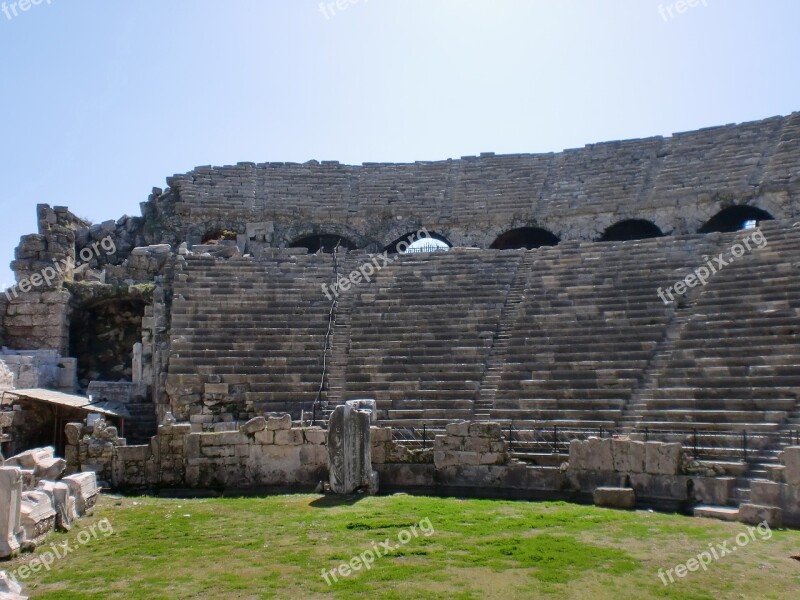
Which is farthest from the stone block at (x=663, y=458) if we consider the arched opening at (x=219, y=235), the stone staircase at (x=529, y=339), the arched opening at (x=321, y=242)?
the arched opening at (x=219, y=235)

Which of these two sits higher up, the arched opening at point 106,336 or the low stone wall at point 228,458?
the arched opening at point 106,336

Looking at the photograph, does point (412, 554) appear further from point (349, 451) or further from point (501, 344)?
point (501, 344)

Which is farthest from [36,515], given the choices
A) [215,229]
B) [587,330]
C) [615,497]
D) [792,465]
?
[215,229]

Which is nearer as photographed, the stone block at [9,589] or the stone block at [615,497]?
the stone block at [9,589]

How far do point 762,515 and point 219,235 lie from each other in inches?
886

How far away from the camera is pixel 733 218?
2686 centimetres

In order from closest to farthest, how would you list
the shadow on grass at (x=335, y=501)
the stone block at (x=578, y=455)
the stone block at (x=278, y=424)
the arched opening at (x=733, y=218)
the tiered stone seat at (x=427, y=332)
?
the shadow on grass at (x=335, y=501) < the stone block at (x=578, y=455) < the stone block at (x=278, y=424) < the tiered stone seat at (x=427, y=332) < the arched opening at (x=733, y=218)

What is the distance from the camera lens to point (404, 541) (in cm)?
891

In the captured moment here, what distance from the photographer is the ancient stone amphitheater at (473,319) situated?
529 inches

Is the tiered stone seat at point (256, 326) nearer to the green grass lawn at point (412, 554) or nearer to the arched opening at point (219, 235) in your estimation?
the green grass lawn at point (412, 554)

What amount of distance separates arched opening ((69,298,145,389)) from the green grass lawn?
439 inches

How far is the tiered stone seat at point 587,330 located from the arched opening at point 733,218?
A: 6.46 metres

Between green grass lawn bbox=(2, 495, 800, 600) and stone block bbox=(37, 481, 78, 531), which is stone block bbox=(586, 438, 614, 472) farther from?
stone block bbox=(37, 481, 78, 531)

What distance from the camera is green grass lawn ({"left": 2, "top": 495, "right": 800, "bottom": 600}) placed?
720cm
